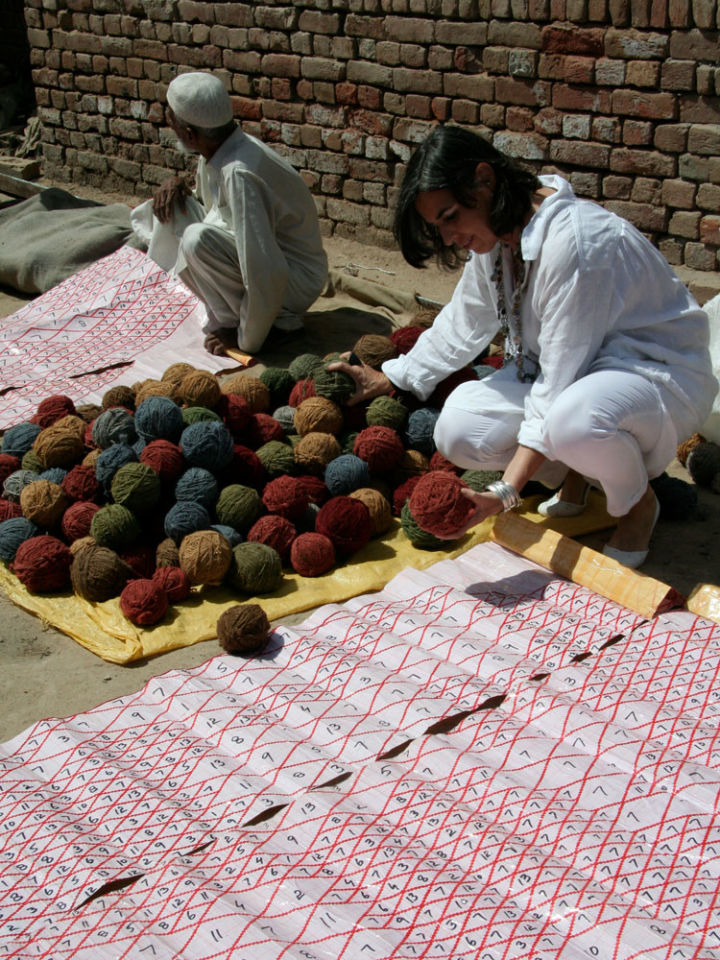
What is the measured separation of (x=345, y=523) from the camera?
10.8 feet

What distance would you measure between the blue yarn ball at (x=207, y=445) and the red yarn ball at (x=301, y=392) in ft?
1.57

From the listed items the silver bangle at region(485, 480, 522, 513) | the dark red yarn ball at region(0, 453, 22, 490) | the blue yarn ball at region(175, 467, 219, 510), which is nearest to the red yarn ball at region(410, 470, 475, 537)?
the silver bangle at region(485, 480, 522, 513)

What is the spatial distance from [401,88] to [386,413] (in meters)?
2.82

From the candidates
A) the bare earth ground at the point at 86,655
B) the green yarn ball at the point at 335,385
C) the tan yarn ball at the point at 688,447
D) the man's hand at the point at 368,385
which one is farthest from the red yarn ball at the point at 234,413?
the tan yarn ball at the point at 688,447

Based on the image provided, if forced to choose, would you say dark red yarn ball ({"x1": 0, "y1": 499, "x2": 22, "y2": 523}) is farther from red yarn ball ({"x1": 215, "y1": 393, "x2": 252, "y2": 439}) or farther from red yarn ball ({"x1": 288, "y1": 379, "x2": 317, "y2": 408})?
red yarn ball ({"x1": 288, "y1": 379, "x2": 317, "y2": 408})

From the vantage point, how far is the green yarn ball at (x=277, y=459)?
11.9ft

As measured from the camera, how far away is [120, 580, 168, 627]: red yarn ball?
3.05 meters

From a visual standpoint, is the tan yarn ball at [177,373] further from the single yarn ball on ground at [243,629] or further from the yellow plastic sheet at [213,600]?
the single yarn ball on ground at [243,629]

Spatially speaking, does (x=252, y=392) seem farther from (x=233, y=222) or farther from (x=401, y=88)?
(x=401, y=88)

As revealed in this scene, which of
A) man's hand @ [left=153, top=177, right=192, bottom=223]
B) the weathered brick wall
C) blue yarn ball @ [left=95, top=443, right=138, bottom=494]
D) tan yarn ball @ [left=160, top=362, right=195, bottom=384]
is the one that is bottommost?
blue yarn ball @ [left=95, top=443, right=138, bottom=494]

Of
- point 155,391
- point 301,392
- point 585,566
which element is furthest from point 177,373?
point 585,566

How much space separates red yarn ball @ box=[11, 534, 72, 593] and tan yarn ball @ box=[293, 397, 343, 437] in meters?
0.94

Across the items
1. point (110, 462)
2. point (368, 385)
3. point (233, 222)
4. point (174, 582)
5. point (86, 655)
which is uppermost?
point (233, 222)

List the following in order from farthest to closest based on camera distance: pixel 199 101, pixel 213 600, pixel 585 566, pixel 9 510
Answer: pixel 199 101
pixel 9 510
pixel 213 600
pixel 585 566
